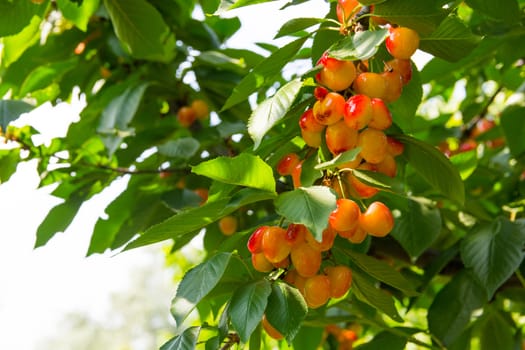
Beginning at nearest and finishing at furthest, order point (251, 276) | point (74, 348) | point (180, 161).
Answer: point (251, 276) < point (180, 161) < point (74, 348)

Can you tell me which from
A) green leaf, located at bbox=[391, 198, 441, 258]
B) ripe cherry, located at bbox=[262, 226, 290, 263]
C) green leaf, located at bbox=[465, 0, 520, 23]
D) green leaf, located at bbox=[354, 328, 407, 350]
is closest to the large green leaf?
ripe cherry, located at bbox=[262, 226, 290, 263]

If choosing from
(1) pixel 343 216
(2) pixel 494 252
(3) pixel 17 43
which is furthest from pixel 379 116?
(3) pixel 17 43

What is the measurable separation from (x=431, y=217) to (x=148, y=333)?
19828 millimetres

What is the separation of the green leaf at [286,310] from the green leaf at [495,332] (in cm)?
78

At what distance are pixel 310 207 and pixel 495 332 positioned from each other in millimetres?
867

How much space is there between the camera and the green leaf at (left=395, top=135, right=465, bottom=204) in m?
0.94

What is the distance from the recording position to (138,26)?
1415 mm

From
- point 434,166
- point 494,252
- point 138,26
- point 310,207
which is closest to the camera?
point 310,207

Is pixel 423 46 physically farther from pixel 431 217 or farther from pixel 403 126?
pixel 431 217

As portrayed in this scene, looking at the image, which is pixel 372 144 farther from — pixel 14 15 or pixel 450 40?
pixel 14 15

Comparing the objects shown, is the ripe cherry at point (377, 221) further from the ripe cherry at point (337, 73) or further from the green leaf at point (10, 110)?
the green leaf at point (10, 110)

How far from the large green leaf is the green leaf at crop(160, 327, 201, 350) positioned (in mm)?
222

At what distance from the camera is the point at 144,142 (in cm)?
162

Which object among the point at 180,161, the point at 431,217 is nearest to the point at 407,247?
the point at 431,217
